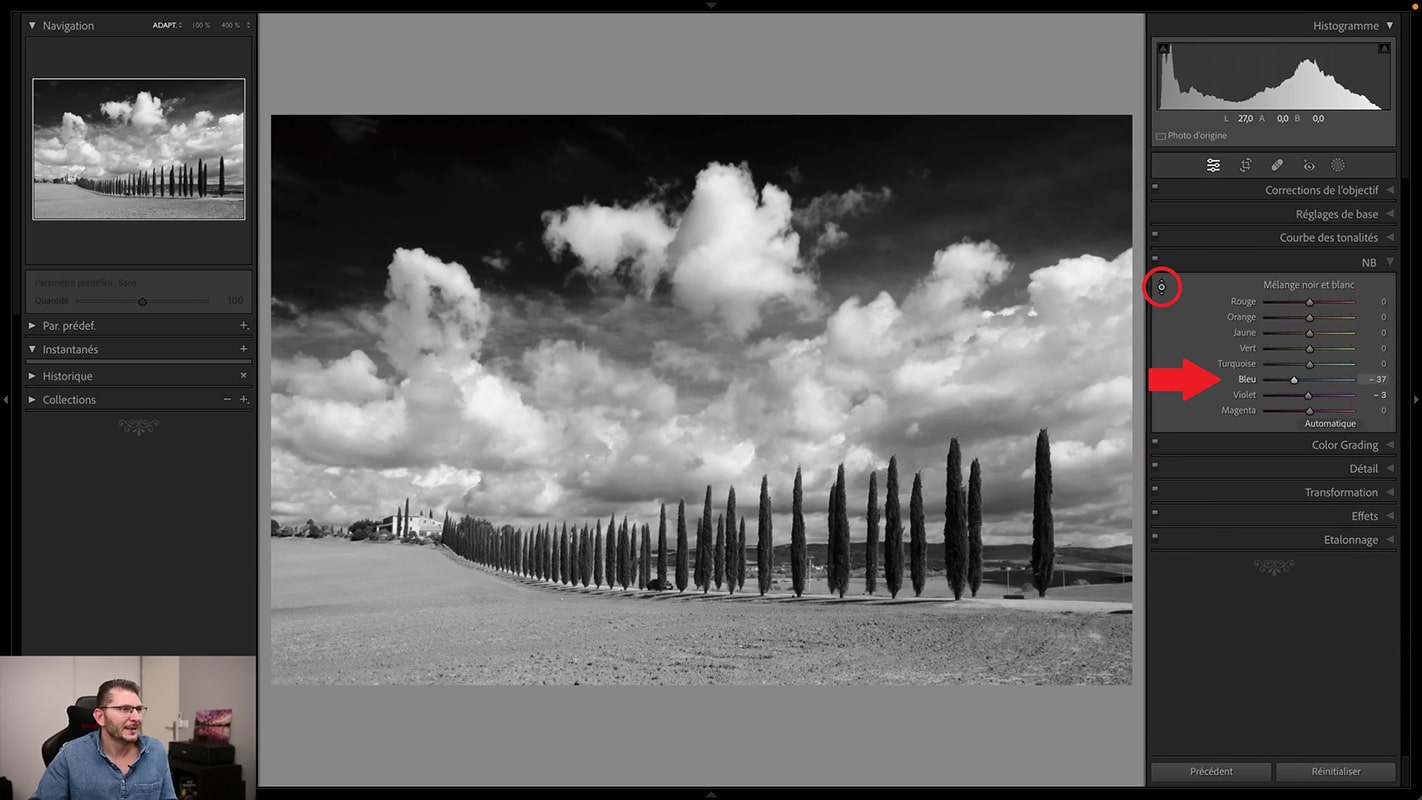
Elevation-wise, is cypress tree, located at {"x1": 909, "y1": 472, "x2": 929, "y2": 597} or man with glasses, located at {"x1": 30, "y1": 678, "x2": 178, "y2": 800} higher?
man with glasses, located at {"x1": 30, "y1": 678, "x2": 178, "y2": 800}

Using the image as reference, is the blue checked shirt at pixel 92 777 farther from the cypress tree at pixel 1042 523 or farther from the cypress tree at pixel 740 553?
the cypress tree at pixel 740 553

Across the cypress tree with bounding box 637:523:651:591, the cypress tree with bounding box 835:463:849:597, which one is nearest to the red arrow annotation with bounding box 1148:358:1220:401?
the cypress tree with bounding box 835:463:849:597

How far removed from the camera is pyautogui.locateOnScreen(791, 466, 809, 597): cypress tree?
98.7 feet

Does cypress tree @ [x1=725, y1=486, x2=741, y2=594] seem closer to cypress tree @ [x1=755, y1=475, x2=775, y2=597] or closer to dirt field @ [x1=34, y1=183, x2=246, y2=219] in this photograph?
cypress tree @ [x1=755, y1=475, x2=775, y2=597]

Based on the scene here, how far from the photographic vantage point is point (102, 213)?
6.79 meters

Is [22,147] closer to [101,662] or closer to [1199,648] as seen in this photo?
[101,662]

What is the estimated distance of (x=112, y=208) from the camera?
6.79 metres

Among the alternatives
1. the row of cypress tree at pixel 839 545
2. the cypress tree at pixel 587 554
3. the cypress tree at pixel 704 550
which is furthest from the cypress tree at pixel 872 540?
the cypress tree at pixel 587 554

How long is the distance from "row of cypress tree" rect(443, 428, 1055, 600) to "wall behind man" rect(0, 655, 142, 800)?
17.4m

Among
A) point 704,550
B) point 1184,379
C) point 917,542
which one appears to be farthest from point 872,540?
point 1184,379

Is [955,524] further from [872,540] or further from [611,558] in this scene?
[611,558]

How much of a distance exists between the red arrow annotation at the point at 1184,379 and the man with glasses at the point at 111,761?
680 centimetres

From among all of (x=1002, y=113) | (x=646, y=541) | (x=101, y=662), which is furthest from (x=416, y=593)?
(x=1002, y=113)

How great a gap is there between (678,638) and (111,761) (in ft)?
57.9
